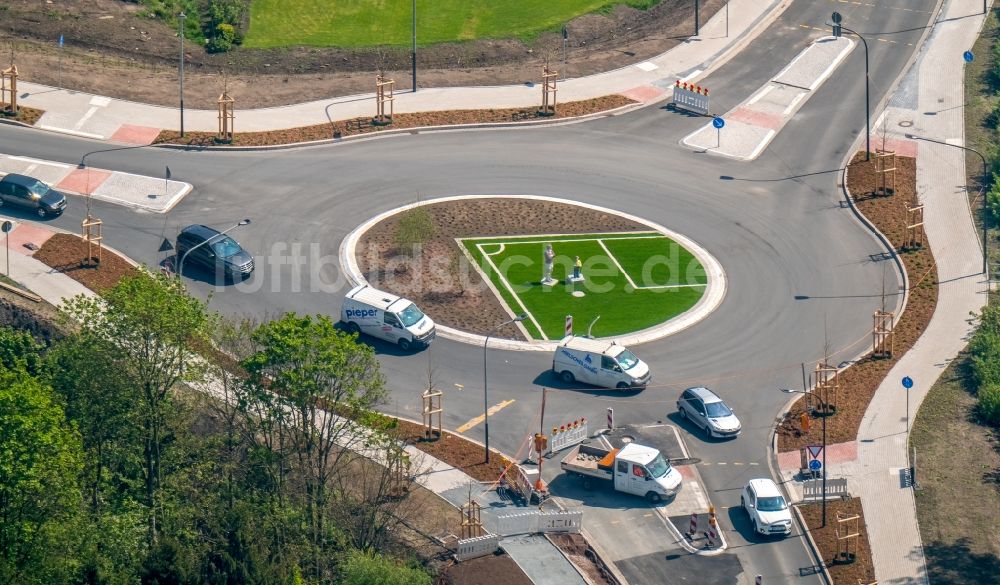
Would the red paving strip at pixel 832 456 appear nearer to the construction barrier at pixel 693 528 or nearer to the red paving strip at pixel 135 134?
the construction barrier at pixel 693 528

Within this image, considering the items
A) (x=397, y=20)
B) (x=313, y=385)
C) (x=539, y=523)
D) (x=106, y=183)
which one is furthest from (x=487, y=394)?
(x=397, y=20)

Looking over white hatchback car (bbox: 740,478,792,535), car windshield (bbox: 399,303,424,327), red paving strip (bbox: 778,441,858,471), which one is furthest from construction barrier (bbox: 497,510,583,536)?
car windshield (bbox: 399,303,424,327)

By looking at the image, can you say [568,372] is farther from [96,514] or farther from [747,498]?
[96,514]

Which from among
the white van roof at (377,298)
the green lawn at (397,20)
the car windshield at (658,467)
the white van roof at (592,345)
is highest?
the green lawn at (397,20)

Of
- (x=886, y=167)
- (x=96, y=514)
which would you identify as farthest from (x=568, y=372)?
(x=886, y=167)

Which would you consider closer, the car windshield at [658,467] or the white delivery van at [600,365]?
the car windshield at [658,467]

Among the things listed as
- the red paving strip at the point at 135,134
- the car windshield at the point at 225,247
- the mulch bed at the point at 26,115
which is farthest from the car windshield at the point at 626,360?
the mulch bed at the point at 26,115
